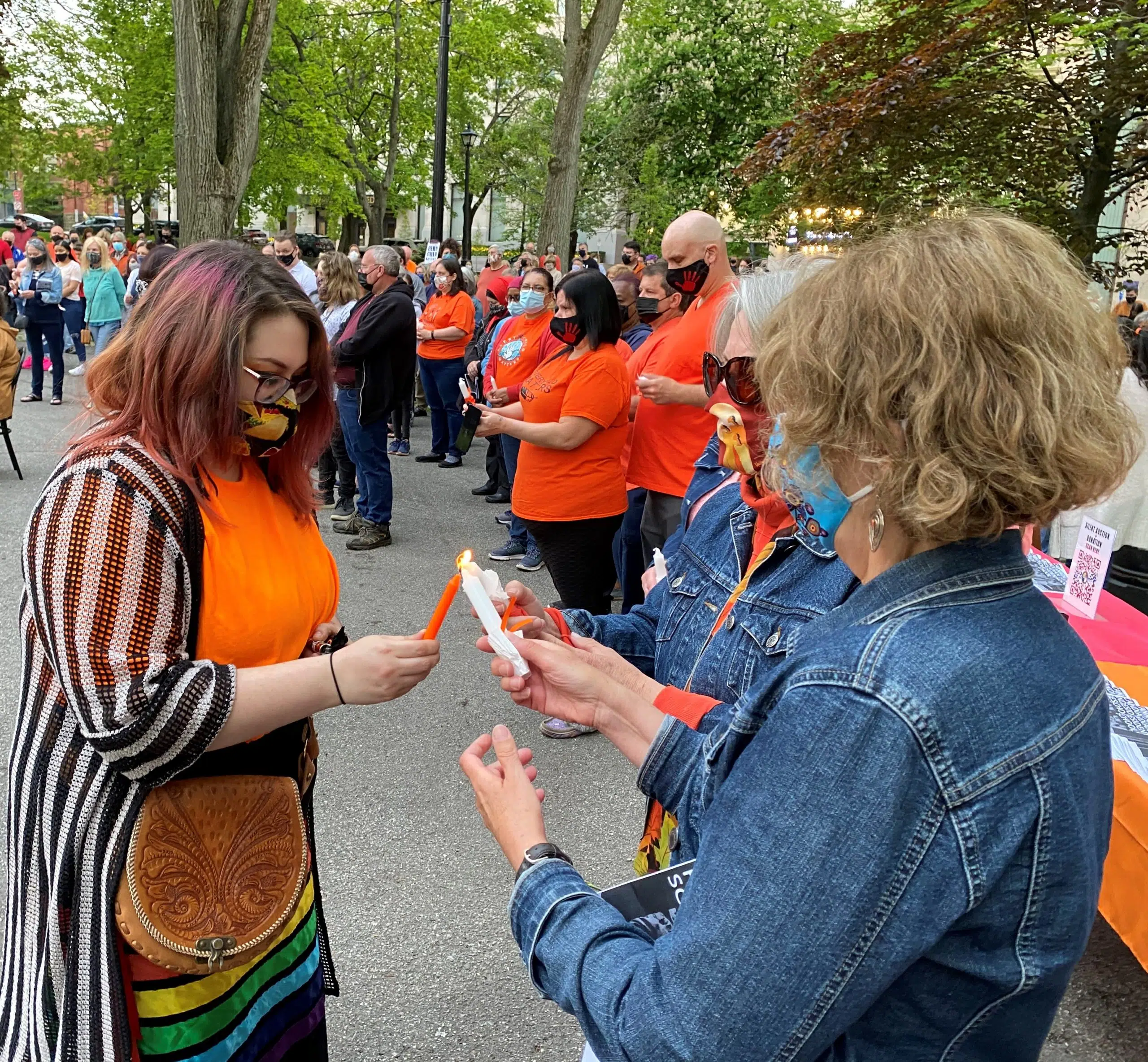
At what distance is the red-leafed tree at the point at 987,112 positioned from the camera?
18.9ft

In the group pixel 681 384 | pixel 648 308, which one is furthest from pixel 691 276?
pixel 648 308

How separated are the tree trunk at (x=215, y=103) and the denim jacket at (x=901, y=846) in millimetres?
10739

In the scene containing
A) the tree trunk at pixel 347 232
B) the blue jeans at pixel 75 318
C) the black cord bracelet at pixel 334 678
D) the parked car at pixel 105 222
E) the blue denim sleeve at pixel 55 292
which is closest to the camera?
the black cord bracelet at pixel 334 678

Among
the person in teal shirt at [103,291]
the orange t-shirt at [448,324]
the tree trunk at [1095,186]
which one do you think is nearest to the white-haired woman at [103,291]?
the person in teal shirt at [103,291]

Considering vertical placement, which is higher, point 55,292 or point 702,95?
point 702,95

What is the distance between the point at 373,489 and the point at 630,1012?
622 centimetres

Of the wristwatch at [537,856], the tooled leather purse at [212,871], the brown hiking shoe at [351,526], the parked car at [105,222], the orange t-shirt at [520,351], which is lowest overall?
the brown hiking shoe at [351,526]

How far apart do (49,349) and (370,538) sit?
7024mm

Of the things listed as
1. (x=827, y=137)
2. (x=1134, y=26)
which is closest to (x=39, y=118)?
(x=827, y=137)

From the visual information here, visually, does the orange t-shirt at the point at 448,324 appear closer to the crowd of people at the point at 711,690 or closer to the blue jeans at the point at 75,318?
the blue jeans at the point at 75,318

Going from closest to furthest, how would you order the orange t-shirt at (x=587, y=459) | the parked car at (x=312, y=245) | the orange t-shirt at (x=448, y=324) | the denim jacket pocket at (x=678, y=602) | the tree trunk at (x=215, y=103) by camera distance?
the denim jacket pocket at (x=678, y=602) → the orange t-shirt at (x=587, y=459) → the orange t-shirt at (x=448, y=324) → the tree trunk at (x=215, y=103) → the parked car at (x=312, y=245)

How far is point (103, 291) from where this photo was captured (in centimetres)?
1177

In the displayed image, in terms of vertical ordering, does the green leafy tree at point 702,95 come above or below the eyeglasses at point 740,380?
above

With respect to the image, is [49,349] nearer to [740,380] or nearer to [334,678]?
[740,380]
